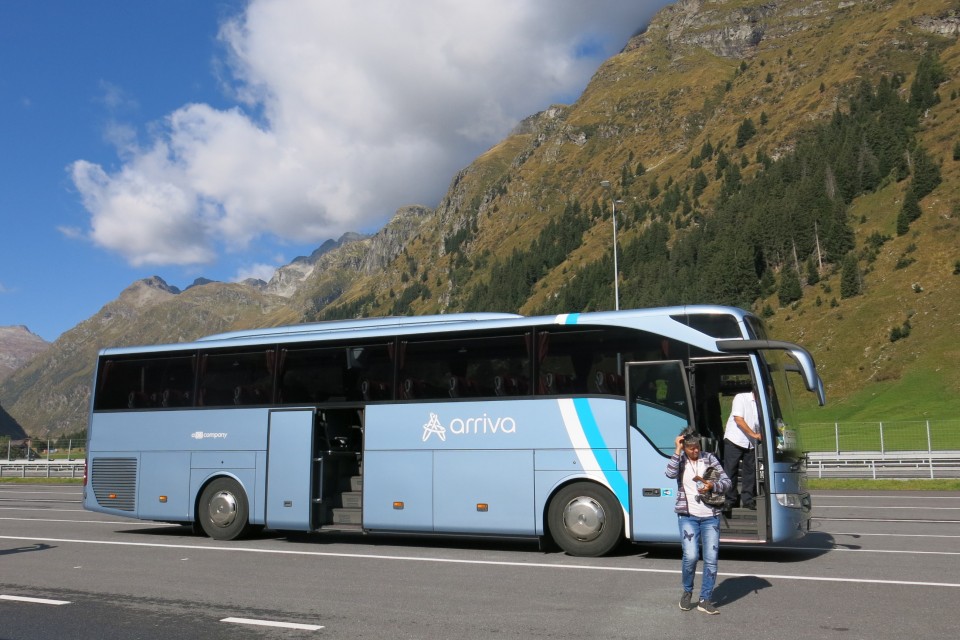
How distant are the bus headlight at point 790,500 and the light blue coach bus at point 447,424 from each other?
0.03 m

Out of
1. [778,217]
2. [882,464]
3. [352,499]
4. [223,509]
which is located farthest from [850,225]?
[223,509]

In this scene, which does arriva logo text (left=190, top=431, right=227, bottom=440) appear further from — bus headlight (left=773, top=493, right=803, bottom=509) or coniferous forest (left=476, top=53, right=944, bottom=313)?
coniferous forest (left=476, top=53, right=944, bottom=313)

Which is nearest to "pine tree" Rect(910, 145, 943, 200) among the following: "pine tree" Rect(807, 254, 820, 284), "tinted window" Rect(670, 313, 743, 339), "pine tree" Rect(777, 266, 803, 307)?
"pine tree" Rect(807, 254, 820, 284)

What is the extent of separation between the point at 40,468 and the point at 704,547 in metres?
50.1

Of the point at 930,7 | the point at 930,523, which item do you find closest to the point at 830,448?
the point at 930,523

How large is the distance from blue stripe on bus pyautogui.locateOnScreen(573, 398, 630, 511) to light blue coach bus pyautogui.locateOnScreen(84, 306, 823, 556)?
0.8 inches

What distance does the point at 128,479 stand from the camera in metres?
16.0

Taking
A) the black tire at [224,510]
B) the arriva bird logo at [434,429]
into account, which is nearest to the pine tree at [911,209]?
the arriva bird logo at [434,429]

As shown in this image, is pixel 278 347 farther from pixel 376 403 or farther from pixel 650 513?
pixel 650 513

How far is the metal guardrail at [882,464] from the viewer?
3219 centimetres

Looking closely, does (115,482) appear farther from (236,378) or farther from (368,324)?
(368,324)

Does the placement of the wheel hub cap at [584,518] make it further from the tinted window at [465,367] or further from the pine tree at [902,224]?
the pine tree at [902,224]

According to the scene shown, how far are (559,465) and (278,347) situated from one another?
18.4ft

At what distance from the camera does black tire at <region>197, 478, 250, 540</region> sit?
14883 millimetres
